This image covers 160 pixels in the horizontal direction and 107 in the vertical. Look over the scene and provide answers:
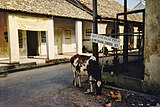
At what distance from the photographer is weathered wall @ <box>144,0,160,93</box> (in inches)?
219

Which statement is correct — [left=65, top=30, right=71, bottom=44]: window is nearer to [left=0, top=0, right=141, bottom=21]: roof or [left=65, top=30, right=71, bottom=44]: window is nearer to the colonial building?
the colonial building

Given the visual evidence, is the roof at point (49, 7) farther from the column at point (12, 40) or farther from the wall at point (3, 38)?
the wall at point (3, 38)

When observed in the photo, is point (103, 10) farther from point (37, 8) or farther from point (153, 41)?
point (153, 41)

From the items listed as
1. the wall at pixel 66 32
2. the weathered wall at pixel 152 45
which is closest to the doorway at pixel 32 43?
the wall at pixel 66 32

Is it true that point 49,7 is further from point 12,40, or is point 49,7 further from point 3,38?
point 12,40

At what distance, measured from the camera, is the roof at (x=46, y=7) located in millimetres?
13088

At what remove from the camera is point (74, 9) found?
18844mm

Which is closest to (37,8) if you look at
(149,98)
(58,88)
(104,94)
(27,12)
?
(27,12)

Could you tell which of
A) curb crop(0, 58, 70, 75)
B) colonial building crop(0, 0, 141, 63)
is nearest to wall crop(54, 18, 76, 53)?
colonial building crop(0, 0, 141, 63)

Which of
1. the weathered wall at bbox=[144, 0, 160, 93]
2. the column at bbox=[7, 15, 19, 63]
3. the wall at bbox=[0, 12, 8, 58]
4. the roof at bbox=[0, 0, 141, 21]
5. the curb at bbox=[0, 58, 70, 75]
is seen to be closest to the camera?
the weathered wall at bbox=[144, 0, 160, 93]

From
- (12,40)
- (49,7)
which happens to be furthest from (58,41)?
(12,40)

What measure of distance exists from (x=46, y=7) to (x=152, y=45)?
11.7 metres

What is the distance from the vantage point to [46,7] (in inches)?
620

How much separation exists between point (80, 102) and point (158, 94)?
230cm
